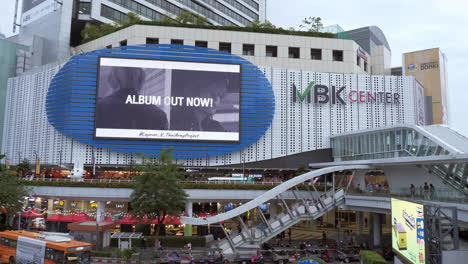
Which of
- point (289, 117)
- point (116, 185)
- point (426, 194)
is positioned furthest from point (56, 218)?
point (426, 194)

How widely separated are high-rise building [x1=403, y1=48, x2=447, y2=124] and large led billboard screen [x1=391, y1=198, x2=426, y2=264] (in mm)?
56699

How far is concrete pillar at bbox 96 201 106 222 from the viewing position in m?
41.7

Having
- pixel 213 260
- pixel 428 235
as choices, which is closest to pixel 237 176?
pixel 213 260

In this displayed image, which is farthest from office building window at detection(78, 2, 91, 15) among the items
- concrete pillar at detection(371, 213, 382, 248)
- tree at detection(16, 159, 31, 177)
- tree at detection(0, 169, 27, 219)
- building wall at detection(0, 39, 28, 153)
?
concrete pillar at detection(371, 213, 382, 248)

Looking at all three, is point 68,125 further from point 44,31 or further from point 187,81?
point 44,31

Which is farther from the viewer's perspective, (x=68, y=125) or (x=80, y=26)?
(x=80, y=26)

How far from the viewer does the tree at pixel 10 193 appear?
3597cm

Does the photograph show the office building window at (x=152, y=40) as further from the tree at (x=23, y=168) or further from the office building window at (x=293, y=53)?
the tree at (x=23, y=168)

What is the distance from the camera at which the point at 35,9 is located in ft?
220

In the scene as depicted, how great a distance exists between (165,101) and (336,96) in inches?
851

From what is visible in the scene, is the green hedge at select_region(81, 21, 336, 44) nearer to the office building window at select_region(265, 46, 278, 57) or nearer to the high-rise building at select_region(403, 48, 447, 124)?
the office building window at select_region(265, 46, 278, 57)

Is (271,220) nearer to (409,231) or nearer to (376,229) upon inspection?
(376,229)

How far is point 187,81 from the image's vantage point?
4809cm

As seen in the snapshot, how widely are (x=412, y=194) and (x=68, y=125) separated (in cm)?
3675
